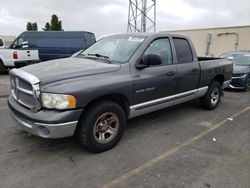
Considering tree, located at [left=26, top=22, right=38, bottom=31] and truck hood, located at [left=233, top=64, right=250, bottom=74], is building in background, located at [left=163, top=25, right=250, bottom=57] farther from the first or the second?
tree, located at [left=26, top=22, right=38, bottom=31]

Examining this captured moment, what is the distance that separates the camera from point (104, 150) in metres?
3.61

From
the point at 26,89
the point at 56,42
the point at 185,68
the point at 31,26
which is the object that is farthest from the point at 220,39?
the point at 31,26

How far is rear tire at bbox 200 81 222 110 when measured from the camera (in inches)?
231

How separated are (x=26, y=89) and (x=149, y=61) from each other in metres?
1.94

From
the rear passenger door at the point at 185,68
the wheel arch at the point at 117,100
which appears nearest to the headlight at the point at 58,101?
the wheel arch at the point at 117,100

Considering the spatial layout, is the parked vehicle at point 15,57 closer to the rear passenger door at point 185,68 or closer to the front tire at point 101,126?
the rear passenger door at point 185,68

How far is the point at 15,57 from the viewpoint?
35.9ft

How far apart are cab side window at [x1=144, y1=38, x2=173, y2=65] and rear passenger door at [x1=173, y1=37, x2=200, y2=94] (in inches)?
8.5

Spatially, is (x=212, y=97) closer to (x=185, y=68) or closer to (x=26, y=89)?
(x=185, y=68)

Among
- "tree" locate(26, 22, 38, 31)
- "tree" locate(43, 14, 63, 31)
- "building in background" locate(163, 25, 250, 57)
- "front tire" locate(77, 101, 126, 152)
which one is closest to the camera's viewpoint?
"front tire" locate(77, 101, 126, 152)

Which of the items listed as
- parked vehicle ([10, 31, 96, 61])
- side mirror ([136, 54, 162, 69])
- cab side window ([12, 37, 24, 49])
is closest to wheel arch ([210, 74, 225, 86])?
side mirror ([136, 54, 162, 69])

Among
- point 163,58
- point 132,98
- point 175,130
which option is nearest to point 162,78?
point 163,58

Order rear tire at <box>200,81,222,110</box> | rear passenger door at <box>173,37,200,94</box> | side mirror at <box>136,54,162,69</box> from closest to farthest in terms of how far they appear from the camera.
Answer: side mirror at <box>136,54,162,69</box> → rear passenger door at <box>173,37,200,94</box> → rear tire at <box>200,81,222,110</box>

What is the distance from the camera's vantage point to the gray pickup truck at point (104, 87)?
3.07 metres
